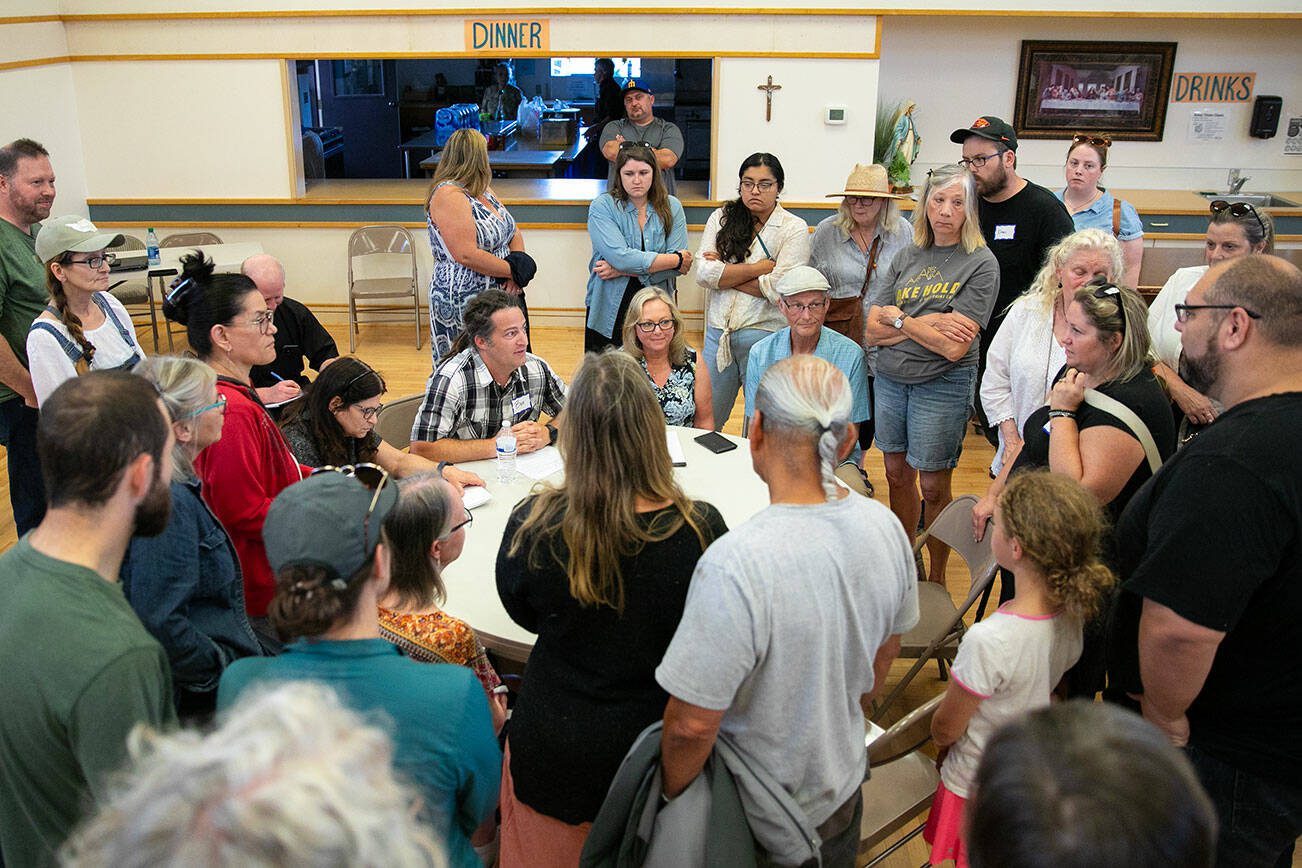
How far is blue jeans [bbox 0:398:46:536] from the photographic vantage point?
11.7 feet

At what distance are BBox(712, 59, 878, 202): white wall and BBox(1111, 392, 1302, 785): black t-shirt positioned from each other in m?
5.71

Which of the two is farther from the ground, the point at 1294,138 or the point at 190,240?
the point at 1294,138

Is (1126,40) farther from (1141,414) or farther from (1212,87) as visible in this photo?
(1141,414)

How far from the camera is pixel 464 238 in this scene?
477 cm

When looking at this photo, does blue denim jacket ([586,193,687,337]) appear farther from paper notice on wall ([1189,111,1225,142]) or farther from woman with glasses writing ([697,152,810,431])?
paper notice on wall ([1189,111,1225,142])

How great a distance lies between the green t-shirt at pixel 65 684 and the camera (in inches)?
58.1

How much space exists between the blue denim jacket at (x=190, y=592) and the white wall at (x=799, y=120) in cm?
571

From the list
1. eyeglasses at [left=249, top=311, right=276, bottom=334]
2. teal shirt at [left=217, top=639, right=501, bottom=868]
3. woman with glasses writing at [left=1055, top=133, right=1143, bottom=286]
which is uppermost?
woman with glasses writing at [left=1055, top=133, right=1143, bottom=286]

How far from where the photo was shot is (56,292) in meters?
3.29

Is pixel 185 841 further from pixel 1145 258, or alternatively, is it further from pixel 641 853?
pixel 1145 258

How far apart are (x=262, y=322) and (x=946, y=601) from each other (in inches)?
91.8

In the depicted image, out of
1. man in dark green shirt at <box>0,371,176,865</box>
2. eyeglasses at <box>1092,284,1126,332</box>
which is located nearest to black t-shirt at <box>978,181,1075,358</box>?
eyeglasses at <box>1092,284,1126,332</box>

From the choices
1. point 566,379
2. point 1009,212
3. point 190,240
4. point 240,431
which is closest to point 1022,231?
point 1009,212

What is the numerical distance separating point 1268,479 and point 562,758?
1.40 m
